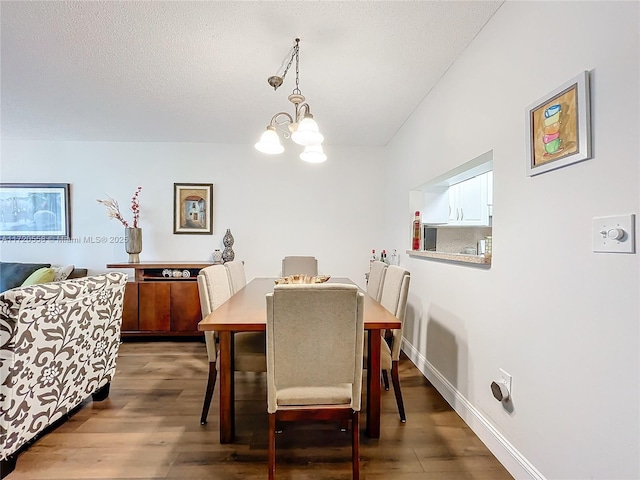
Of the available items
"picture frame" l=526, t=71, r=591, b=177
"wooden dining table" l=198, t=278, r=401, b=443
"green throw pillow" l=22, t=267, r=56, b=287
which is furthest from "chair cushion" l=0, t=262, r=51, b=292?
"picture frame" l=526, t=71, r=591, b=177

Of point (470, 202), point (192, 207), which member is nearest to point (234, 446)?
point (470, 202)

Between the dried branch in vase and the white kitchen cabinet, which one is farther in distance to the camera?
the dried branch in vase

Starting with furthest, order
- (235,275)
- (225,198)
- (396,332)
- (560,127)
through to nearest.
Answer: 1. (225,198)
2. (235,275)
3. (396,332)
4. (560,127)

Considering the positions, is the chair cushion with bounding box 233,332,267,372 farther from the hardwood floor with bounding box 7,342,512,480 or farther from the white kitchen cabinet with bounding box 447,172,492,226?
the white kitchen cabinet with bounding box 447,172,492,226

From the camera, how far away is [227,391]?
1706 mm

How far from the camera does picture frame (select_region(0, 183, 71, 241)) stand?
3.73 metres

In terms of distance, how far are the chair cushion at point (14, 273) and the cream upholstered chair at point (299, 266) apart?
9.27 ft

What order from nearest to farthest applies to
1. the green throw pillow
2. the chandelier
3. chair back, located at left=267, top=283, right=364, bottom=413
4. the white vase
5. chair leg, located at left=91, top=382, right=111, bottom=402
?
chair back, located at left=267, top=283, right=364, bottom=413
the chandelier
chair leg, located at left=91, top=382, right=111, bottom=402
the green throw pillow
the white vase

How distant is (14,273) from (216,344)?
3.07 m

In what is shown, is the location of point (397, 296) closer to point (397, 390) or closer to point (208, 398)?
point (397, 390)

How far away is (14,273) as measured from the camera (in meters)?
3.44

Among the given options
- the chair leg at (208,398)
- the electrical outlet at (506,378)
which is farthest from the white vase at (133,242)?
the electrical outlet at (506,378)

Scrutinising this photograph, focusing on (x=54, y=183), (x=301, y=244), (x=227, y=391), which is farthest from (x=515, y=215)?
(x=54, y=183)

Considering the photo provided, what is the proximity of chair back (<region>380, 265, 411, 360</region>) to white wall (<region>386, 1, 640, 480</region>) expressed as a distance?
401mm
